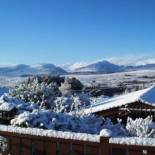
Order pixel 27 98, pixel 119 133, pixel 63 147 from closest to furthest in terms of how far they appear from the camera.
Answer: pixel 63 147
pixel 119 133
pixel 27 98

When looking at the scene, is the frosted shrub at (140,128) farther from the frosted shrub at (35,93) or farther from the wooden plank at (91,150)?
the frosted shrub at (35,93)

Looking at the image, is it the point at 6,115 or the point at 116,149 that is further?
the point at 6,115

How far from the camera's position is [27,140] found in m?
9.53

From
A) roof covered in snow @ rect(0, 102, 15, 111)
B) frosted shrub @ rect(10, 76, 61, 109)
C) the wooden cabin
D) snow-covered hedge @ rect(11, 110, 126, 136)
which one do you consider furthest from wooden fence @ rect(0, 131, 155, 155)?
frosted shrub @ rect(10, 76, 61, 109)

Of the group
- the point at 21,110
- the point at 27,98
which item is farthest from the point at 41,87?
the point at 21,110

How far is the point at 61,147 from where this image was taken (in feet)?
30.1

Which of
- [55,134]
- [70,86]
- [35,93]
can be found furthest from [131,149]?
[70,86]

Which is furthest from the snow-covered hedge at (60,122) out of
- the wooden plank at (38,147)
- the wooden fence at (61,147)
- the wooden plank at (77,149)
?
the wooden plank at (77,149)

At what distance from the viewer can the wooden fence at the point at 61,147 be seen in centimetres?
809

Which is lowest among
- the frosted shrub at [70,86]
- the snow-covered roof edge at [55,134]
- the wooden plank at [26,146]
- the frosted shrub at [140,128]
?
the frosted shrub at [140,128]

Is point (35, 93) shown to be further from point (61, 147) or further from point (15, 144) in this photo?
point (61, 147)

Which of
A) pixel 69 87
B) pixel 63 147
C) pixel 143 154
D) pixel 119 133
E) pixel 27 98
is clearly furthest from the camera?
pixel 69 87

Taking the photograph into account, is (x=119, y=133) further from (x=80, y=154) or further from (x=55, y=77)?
(x=55, y=77)

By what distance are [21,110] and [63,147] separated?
22.7 feet
